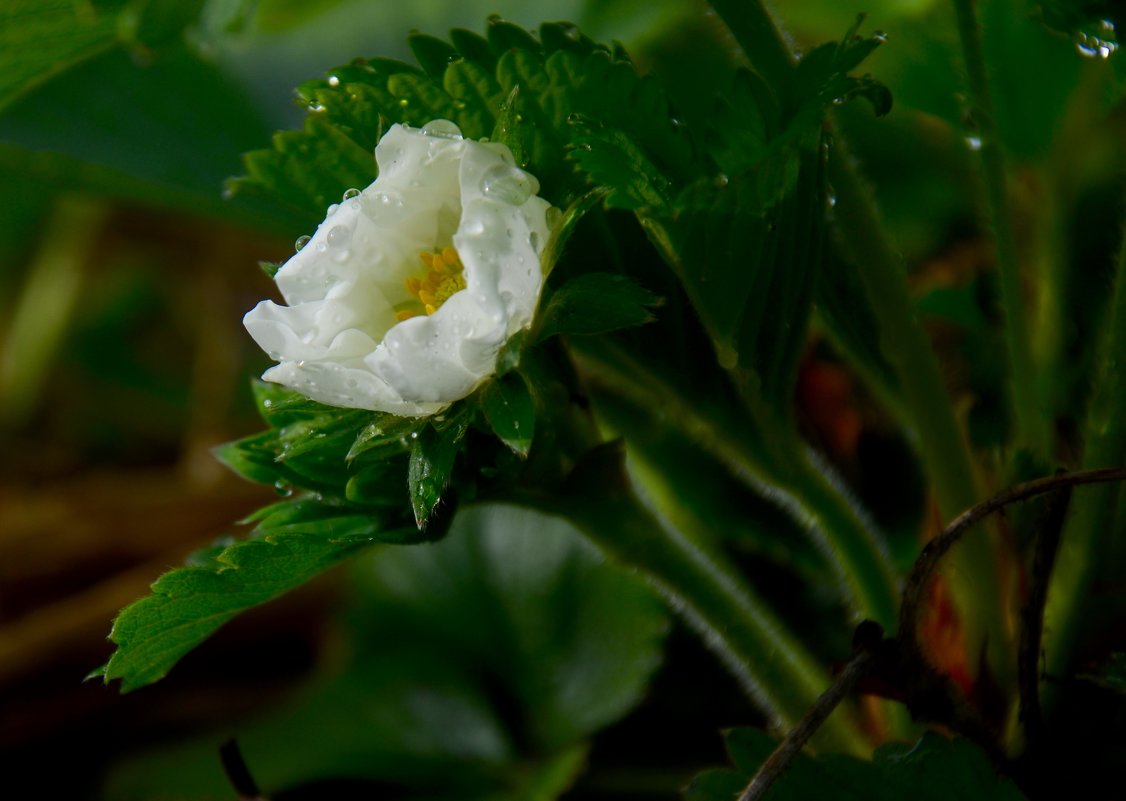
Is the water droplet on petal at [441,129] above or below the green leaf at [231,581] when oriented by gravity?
above

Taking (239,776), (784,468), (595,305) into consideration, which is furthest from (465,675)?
(595,305)

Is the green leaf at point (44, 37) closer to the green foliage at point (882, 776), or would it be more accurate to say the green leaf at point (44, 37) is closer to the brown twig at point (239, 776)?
the brown twig at point (239, 776)

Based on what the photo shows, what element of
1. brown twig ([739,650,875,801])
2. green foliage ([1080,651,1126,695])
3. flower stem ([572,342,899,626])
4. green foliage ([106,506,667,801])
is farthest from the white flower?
green foliage ([106,506,667,801])

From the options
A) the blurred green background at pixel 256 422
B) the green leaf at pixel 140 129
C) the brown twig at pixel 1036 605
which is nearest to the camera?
the brown twig at pixel 1036 605

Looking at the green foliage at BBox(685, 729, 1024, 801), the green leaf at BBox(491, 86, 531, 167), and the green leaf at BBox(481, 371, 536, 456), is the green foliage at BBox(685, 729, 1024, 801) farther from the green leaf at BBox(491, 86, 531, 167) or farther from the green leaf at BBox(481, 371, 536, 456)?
the green leaf at BBox(491, 86, 531, 167)

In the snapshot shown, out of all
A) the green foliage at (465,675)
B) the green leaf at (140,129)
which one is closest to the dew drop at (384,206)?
the green foliage at (465,675)

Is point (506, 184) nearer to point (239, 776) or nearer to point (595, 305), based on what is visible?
point (595, 305)
